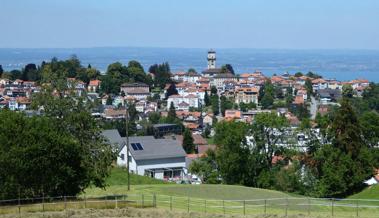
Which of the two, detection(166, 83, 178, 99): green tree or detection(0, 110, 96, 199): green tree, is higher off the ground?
detection(0, 110, 96, 199): green tree

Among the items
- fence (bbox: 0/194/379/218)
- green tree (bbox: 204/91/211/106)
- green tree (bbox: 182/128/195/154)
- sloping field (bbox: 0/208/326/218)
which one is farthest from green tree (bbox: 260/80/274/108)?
sloping field (bbox: 0/208/326/218)

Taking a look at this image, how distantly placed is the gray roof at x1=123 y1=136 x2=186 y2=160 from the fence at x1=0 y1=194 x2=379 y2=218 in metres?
22.7

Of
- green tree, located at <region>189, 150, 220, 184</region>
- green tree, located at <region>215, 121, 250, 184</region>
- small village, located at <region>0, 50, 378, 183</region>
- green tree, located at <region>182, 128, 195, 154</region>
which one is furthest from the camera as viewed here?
small village, located at <region>0, 50, 378, 183</region>

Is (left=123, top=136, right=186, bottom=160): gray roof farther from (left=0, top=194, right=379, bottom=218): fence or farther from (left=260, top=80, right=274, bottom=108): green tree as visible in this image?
(left=260, top=80, right=274, bottom=108): green tree

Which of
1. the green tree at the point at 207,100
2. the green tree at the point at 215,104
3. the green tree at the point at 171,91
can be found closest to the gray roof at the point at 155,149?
the green tree at the point at 215,104

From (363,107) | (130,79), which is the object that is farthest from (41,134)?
(130,79)

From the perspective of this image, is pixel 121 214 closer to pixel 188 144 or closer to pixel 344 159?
A: pixel 344 159

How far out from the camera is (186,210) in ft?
75.6

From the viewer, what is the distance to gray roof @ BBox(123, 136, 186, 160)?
4906cm

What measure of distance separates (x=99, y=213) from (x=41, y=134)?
371cm

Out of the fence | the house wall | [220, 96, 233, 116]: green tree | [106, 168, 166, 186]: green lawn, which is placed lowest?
[220, 96, 233, 116]: green tree

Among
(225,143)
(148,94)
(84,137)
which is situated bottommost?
(148,94)

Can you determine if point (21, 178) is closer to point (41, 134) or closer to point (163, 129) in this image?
point (41, 134)

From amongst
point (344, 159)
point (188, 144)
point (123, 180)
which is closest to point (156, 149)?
point (123, 180)
